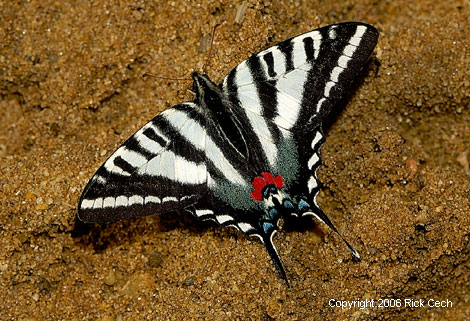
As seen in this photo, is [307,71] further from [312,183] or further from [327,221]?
[327,221]

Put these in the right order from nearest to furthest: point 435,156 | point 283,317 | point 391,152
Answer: point 283,317 < point 391,152 < point 435,156

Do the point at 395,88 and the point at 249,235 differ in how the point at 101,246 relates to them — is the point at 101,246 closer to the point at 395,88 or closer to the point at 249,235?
the point at 249,235

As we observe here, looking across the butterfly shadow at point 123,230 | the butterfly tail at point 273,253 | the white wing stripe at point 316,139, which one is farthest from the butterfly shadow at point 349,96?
the butterfly shadow at point 123,230

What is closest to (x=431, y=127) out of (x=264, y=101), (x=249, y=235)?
(x=264, y=101)

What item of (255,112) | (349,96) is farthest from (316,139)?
(349,96)

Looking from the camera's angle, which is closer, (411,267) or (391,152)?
(411,267)

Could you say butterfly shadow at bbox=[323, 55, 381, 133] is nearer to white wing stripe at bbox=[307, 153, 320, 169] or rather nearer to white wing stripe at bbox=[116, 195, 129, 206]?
white wing stripe at bbox=[307, 153, 320, 169]
